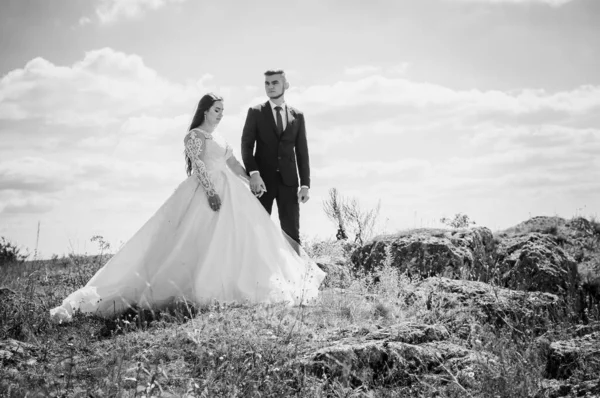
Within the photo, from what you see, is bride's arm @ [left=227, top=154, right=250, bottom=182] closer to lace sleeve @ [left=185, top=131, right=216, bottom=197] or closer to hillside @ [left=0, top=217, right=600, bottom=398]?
lace sleeve @ [left=185, top=131, right=216, bottom=197]

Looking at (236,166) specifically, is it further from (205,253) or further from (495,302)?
(495,302)

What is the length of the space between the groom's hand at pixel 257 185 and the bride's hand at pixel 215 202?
2.38 ft

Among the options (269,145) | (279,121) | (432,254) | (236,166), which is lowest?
(432,254)

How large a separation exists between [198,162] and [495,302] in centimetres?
432

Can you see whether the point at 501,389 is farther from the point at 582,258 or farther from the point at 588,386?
the point at 582,258

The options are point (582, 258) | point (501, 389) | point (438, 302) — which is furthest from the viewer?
point (582, 258)

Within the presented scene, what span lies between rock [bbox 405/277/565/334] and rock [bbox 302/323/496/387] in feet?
5.16

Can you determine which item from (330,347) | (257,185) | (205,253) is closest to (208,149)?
(257,185)

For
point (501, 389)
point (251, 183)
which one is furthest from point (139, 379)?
point (251, 183)

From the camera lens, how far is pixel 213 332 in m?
5.66

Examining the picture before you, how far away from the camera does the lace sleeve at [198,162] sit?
787cm

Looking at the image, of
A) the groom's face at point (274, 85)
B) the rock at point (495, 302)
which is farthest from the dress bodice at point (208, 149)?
the rock at point (495, 302)

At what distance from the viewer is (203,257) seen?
7660 millimetres

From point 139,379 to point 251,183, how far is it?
14.4 feet
